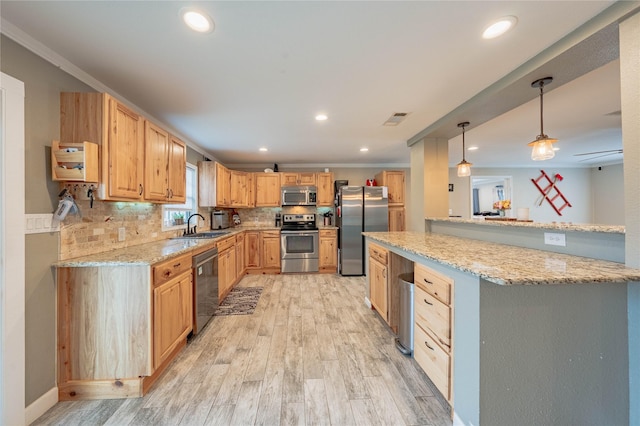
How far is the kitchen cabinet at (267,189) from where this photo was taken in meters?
5.54

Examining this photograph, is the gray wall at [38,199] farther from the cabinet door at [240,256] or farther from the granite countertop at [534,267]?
the cabinet door at [240,256]

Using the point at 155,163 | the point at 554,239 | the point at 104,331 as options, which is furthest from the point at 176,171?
the point at 554,239

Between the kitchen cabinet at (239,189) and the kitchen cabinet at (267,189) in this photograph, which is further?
the kitchen cabinet at (267,189)

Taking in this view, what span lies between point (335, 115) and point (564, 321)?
8.62 feet

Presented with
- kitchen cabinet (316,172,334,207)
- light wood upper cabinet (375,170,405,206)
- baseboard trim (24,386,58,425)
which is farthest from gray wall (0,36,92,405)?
light wood upper cabinet (375,170,405,206)

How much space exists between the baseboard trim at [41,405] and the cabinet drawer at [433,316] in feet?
8.56

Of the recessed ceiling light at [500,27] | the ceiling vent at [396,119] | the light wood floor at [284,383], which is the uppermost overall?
the ceiling vent at [396,119]

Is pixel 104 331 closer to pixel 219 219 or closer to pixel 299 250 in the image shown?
pixel 219 219

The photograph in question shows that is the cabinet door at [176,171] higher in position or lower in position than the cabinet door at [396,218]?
higher

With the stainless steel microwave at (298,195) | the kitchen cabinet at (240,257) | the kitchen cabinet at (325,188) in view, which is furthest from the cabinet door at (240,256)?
the kitchen cabinet at (325,188)

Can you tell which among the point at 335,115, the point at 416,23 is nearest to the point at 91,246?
the point at 335,115

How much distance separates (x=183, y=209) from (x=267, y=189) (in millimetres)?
1936

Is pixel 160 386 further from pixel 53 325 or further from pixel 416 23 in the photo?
pixel 416 23

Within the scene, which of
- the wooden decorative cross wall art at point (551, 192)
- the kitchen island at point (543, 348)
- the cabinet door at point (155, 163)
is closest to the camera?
the kitchen island at point (543, 348)
